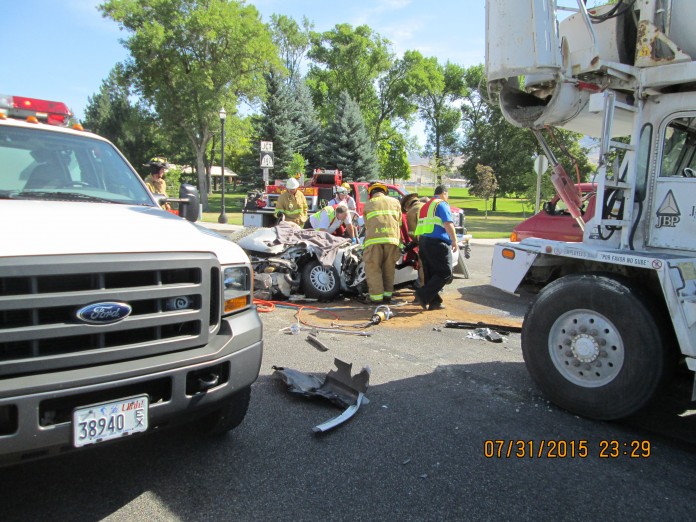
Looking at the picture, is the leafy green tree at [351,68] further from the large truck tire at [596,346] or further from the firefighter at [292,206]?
the large truck tire at [596,346]

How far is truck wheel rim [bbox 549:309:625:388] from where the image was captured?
347cm

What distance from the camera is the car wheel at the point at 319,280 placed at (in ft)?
25.0

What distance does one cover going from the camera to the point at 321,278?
25.1 ft

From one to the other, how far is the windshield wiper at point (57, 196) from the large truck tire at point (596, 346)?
345cm

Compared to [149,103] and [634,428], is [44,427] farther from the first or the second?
[149,103]

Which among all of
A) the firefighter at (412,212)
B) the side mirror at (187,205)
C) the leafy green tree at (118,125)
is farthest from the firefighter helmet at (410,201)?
the leafy green tree at (118,125)

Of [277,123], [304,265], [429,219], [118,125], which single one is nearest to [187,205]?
[304,265]

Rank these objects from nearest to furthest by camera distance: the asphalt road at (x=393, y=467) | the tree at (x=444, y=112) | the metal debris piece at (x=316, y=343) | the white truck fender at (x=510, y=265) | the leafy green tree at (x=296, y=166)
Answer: the asphalt road at (x=393, y=467) < the white truck fender at (x=510, y=265) < the metal debris piece at (x=316, y=343) < the leafy green tree at (x=296, y=166) < the tree at (x=444, y=112)

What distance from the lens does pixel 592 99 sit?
3.66 metres

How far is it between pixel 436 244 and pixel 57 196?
5069 mm

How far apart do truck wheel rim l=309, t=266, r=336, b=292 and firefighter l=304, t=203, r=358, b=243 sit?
946mm

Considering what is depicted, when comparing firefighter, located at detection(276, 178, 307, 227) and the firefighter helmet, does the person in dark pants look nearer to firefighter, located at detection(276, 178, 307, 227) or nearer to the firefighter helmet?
the firefighter helmet

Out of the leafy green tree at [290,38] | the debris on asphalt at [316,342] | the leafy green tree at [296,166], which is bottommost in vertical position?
the debris on asphalt at [316,342]
